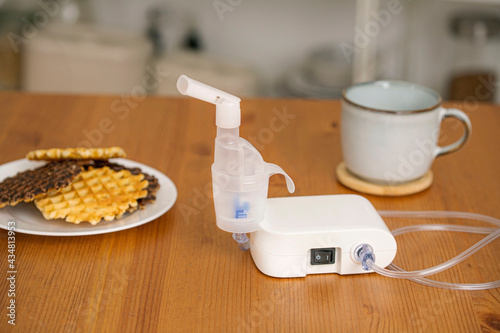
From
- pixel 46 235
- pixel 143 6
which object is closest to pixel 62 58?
pixel 143 6

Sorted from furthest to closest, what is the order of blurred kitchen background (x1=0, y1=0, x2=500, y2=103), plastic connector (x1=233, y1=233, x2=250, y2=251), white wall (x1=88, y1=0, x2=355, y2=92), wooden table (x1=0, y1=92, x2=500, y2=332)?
white wall (x1=88, y1=0, x2=355, y2=92)
blurred kitchen background (x1=0, y1=0, x2=500, y2=103)
plastic connector (x1=233, y1=233, x2=250, y2=251)
wooden table (x1=0, y1=92, x2=500, y2=332)

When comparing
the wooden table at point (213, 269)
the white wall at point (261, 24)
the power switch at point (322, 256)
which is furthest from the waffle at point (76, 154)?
the white wall at point (261, 24)

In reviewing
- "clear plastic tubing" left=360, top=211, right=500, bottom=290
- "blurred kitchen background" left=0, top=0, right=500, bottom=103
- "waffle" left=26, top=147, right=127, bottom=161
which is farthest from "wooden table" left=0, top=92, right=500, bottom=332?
"blurred kitchen background" left=0, top=0, right=500, bottom=103

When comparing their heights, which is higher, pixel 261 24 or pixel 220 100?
pixel 220 100

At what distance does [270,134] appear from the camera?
1205 mm

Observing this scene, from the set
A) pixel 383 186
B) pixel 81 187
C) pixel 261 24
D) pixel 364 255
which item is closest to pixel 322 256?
pixel 364 255

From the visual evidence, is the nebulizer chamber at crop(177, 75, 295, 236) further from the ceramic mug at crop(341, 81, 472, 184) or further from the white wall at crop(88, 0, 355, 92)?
the white wall at crop(88, 0, 355, 92)

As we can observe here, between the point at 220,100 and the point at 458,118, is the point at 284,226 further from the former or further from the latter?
the point at 458,118

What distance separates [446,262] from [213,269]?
0.30 metres

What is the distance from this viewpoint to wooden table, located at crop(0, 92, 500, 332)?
Result: 2.25 ft

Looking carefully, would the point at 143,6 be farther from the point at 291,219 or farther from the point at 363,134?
the point at 291,219

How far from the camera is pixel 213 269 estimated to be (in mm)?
777

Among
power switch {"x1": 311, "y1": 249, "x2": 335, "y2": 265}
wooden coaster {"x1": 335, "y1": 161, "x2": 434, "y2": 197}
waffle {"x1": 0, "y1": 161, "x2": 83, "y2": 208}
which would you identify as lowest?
wooden coaster {"x1": 335, "y1": 161, "x2": 434, "y2": 197}

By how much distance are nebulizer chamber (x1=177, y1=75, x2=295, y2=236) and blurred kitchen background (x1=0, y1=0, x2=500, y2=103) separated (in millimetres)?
1891
